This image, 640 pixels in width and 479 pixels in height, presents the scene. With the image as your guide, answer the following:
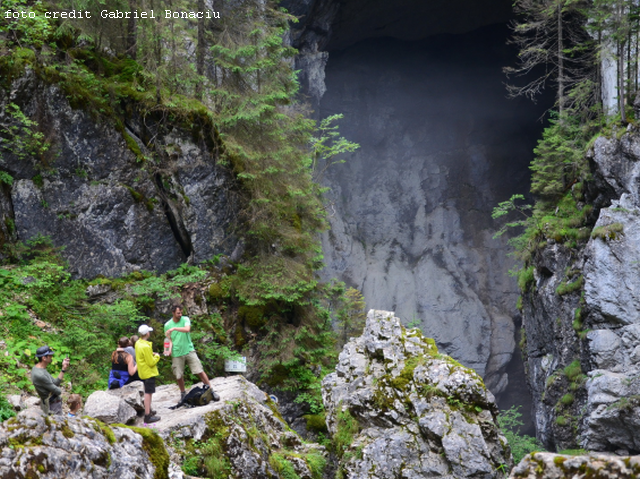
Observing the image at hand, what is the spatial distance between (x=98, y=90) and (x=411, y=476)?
39.1 feet

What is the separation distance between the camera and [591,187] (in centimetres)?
1583

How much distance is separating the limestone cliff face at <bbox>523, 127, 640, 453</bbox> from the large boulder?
13.0m

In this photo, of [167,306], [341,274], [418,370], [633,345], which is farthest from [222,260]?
[341,274]

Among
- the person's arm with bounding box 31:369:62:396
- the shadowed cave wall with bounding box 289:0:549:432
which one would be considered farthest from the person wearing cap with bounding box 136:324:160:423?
the shadowed cave wall with bounding box 289:0:549:432

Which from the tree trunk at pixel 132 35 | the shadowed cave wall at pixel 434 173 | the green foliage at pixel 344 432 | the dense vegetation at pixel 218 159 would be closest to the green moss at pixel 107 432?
the green foliage at pixel 344 432

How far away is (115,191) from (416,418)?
9554mm

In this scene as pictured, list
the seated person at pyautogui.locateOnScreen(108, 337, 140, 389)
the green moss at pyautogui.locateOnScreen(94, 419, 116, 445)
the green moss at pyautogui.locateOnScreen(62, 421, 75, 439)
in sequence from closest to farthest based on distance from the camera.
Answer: the green moss at pyautogui.locateOnScreen(62, 421, 75, 439) < the green moss at pyautogui.locateOnScreen(94, 419, 116, 445) < the seated person at pyautogui.locateOnScreen(108, 337, 140, 389)

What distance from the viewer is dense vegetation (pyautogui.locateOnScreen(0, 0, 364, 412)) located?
10.5m

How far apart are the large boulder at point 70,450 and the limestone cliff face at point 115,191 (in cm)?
909

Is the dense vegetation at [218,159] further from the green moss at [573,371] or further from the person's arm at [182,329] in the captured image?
the green moss at [573,371]

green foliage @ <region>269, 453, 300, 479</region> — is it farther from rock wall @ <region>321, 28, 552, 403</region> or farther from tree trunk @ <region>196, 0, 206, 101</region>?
rock wall @ <region>321, 28, 552, 403</region>

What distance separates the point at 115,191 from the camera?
12.3 m

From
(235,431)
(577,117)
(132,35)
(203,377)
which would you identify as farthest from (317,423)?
(577,117)

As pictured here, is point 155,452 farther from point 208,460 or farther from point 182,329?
point 182,329
